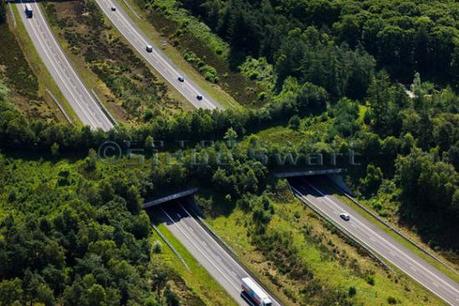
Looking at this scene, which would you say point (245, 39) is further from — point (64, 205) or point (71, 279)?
point (71, 279)

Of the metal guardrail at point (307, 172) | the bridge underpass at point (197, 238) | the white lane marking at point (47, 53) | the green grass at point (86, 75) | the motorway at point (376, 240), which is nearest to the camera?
the bridge underpass at point (197, 238)

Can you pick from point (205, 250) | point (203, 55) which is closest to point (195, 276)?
point (205, 250)

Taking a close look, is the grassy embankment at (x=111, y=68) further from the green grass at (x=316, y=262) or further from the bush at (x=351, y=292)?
the bush at (x=351, y=292)

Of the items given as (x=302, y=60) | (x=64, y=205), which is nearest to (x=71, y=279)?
(x=64, y=205)

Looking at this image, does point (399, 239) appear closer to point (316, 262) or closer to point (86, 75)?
point (316, 262)

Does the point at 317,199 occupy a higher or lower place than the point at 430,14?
lower

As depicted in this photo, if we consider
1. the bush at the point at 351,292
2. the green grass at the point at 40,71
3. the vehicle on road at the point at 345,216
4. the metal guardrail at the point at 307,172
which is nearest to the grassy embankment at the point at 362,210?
the metal guardrail at the point at 307,172

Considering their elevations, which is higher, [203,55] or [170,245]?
[203,55]
